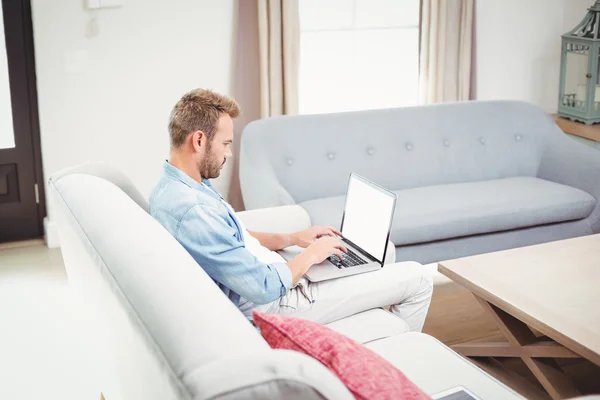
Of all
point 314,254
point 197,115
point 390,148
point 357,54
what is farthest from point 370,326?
point 357,54

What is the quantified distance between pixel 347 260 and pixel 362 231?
0.17 metres

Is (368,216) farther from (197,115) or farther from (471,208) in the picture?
(471,208)

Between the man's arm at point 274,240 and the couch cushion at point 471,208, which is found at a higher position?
the man's arm at point 274,240

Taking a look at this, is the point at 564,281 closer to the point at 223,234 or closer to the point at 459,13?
the point at 223,234

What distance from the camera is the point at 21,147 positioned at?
4324 mm

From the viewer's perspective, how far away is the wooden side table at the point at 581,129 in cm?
481

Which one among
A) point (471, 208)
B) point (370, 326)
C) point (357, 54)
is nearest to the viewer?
point (370, 326)

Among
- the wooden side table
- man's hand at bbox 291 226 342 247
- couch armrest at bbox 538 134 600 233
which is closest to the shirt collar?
man's hand at bbox 291 226 342 247

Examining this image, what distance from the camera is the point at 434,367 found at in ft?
6.72

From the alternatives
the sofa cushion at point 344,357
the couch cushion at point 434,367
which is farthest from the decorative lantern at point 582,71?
the sofa cushion at point 344,357

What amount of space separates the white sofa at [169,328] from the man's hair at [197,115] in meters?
0.26

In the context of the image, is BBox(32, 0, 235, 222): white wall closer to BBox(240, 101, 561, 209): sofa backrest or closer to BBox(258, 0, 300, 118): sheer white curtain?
BBox(258, 0, 300, 118): sheer white curtain

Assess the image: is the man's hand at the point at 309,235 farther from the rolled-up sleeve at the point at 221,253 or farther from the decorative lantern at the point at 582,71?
the decorative lantern at the point at 582,71

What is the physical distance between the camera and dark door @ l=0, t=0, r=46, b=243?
165 inches
